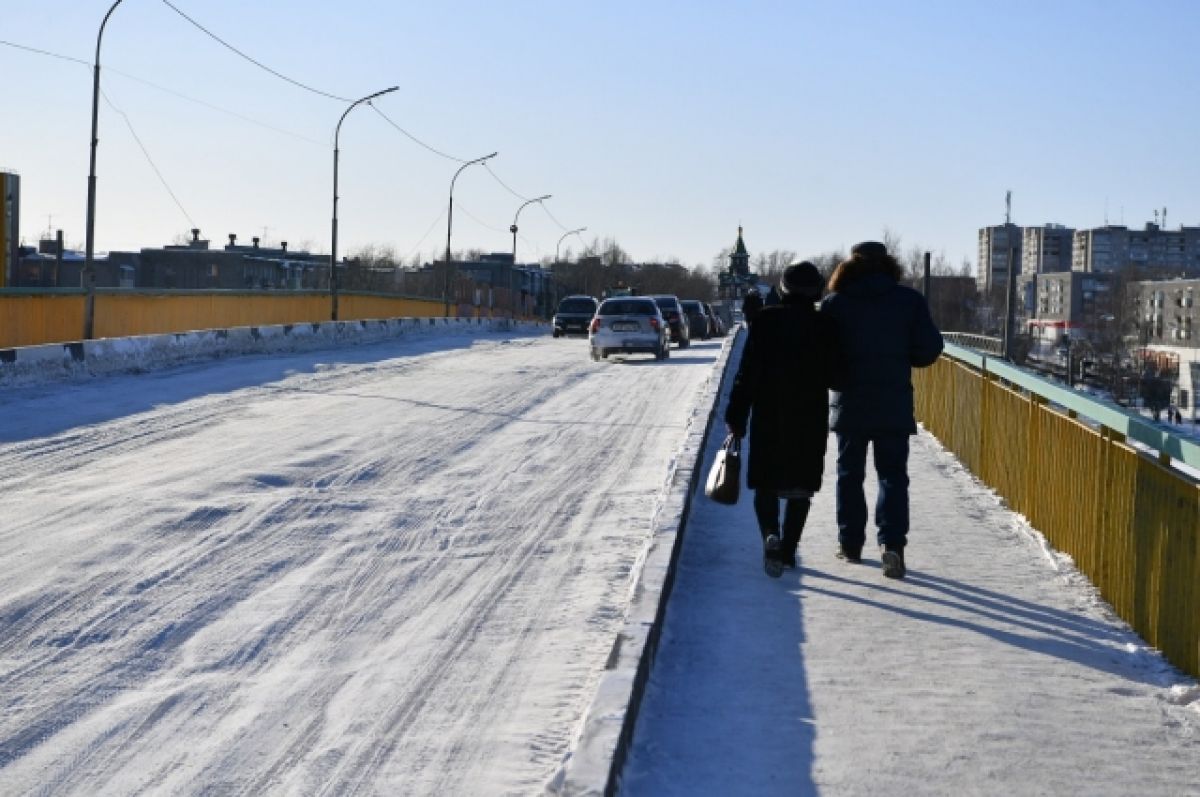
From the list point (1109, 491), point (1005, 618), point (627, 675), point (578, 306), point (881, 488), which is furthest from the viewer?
point (578, 306)

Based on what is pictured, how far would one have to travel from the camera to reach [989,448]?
1292cm

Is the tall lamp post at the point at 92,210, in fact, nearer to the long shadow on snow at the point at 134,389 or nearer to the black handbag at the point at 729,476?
the long shadow on snow at the point at 134,389

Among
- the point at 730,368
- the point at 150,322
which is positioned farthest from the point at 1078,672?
the point at 150,322

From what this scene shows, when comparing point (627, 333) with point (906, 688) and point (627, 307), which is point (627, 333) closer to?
point (627, 307)

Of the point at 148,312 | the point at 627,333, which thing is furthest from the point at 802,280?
the point at 148,312

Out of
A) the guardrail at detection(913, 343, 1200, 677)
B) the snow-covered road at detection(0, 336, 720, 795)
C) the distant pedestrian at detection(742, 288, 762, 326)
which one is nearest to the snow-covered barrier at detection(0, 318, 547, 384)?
the snow-covered road at detection(0, 336, 720, 795)

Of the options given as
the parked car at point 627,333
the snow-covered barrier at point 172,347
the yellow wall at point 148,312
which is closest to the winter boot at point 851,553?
the snow-covered barrier at point 172,347

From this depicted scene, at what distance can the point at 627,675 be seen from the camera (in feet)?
20.0

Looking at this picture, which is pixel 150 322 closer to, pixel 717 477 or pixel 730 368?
pixel 730 368

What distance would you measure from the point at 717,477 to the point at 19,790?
4.60 metres

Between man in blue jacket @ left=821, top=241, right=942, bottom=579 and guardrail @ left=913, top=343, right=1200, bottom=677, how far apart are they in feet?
3.12

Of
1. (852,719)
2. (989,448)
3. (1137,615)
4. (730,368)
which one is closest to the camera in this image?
(852,719)

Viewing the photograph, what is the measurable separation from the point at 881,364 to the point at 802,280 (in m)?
0.69

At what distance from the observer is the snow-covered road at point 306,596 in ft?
19.2
